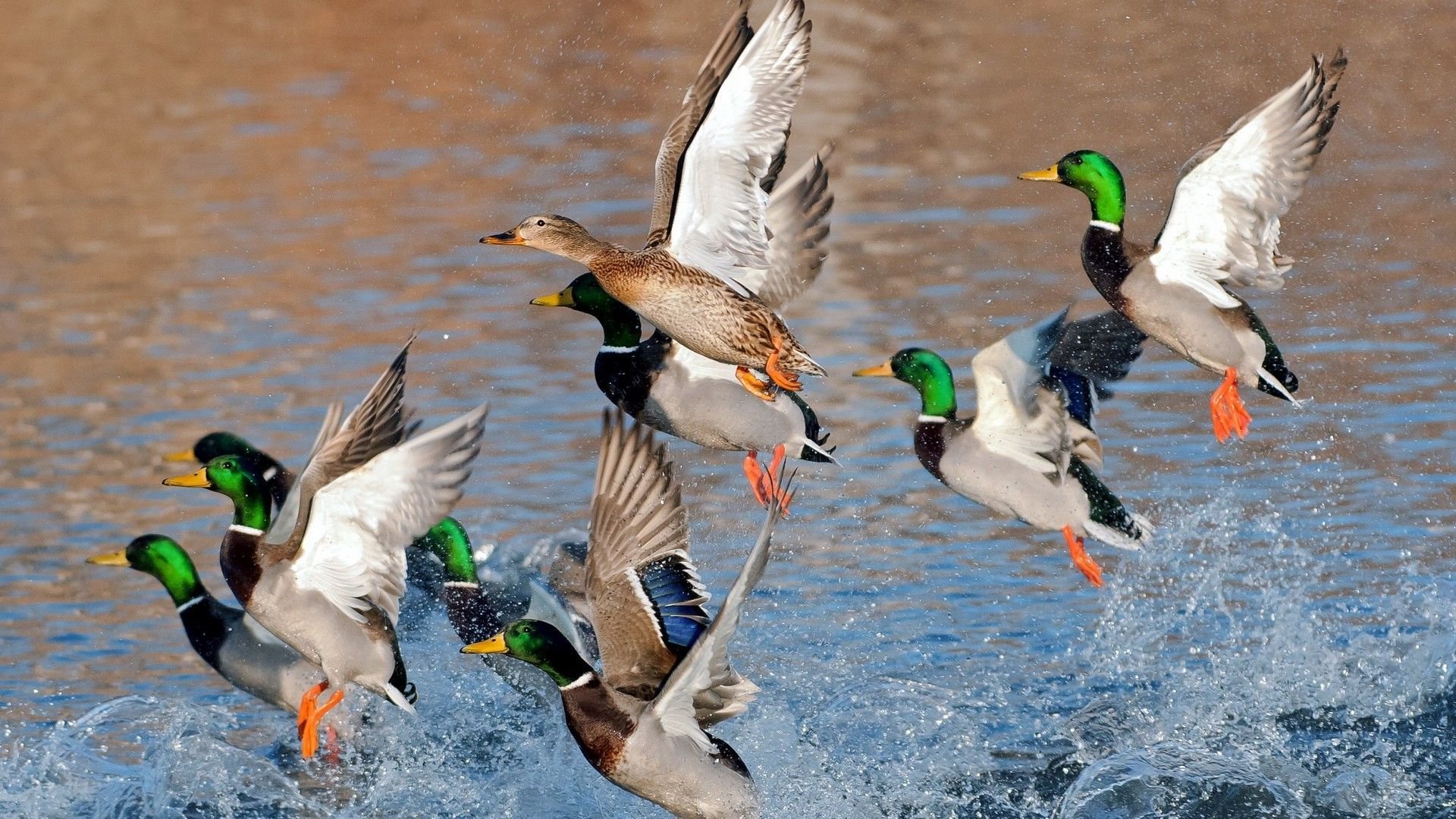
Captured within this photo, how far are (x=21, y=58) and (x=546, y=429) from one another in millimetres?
12576

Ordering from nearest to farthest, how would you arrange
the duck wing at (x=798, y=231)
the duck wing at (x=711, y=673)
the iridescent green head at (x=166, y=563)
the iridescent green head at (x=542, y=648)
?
the duck wing at (x=711, y=673) < the iridescent green head at (x=542, y=648) < the iridescent green head at (x=166, y=563) < the duck wing at (x=798, y=231)

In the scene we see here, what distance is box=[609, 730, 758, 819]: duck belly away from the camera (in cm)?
575

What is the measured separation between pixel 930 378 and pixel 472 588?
199 centimetres

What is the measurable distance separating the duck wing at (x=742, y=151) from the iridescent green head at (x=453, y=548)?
164cm

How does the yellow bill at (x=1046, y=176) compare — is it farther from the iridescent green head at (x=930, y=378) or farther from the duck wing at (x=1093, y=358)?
the iridescent green head at (x=930, y=378)

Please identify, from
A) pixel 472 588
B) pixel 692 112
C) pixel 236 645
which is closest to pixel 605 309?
pixel 692 112

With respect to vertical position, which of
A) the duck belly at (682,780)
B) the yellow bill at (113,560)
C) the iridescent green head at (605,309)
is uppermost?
the iridescent green head at (605,309)

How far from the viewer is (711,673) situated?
557cm

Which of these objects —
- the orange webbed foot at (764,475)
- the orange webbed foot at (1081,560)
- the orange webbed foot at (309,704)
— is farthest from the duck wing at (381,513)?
the orange webbed foot at (1081,560)

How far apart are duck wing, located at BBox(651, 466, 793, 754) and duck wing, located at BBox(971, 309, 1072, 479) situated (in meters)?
1.74

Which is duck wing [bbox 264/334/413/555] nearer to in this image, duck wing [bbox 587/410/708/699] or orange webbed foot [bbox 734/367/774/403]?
duck wing [bbox 587/410/708/699]

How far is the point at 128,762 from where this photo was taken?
739 centimetres

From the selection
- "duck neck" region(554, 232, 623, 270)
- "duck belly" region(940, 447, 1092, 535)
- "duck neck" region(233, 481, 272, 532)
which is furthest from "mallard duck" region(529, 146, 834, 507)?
"duck neck" region(233, 481, 272, 532)

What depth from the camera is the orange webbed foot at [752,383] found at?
735cm
